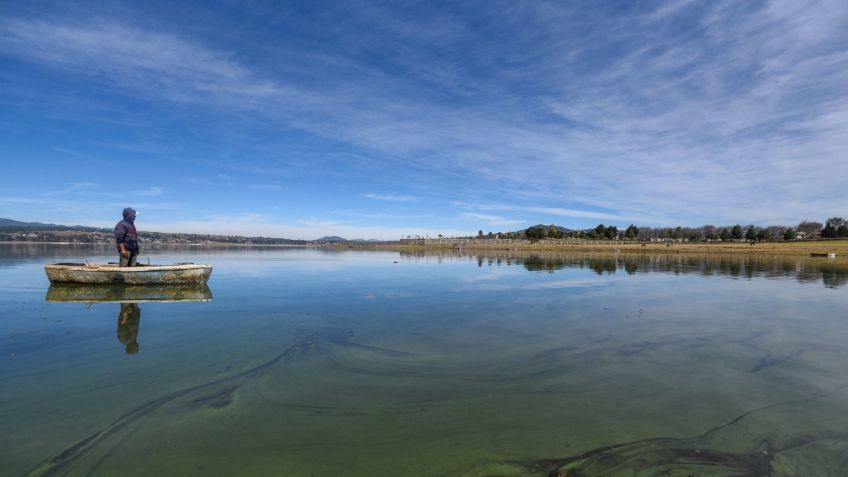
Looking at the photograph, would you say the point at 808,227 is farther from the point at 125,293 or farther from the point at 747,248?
the point at 125,293

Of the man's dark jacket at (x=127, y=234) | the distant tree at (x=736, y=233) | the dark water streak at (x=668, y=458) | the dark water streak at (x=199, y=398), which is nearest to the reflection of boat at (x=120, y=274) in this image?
the man's dark jacket at (x=127, y=234)

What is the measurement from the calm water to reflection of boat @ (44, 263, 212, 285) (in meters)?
4.92

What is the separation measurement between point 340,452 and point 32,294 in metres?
17.2

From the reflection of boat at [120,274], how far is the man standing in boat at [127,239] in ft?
2.27

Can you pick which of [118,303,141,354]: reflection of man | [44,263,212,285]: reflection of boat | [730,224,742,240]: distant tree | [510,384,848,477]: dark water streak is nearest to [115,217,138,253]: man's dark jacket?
[44,263,212,285]: reflection of boat

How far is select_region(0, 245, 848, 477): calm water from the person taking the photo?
4438mm

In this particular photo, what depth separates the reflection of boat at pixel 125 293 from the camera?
14.9 metres

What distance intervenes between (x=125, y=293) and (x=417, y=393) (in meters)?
15.3

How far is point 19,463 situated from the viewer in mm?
4176

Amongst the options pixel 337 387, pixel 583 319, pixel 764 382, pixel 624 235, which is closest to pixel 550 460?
pixel 337 387

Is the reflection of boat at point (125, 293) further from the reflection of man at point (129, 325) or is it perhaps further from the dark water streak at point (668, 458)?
the dark water streak at point (668, 458)

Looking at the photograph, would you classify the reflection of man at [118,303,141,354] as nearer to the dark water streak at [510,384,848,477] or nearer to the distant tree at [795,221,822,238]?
the dark water streak at [510,384,848,477]

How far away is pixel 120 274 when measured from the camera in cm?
1781

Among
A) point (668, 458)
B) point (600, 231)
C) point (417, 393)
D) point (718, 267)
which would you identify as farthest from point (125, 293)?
point (600, 231)
